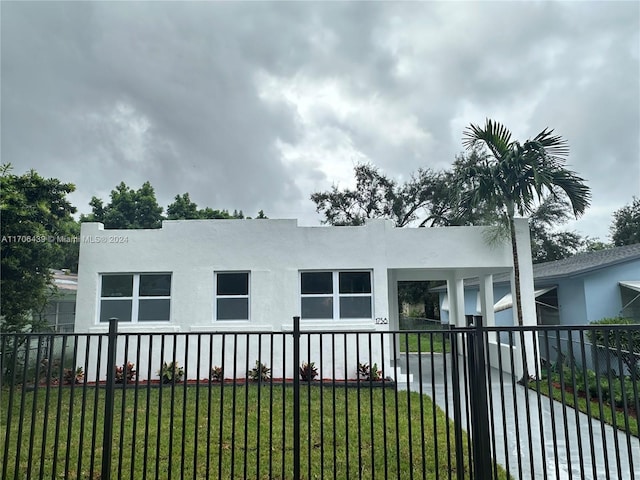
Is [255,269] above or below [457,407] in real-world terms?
above

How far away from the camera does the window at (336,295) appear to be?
393 inches

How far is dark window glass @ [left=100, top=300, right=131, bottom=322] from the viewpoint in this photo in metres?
10.0

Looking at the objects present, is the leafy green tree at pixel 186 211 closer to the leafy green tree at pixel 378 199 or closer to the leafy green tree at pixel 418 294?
the leafy green tree at pixel 378 199

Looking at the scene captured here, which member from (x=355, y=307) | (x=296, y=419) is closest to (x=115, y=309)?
(x=355, y=307)

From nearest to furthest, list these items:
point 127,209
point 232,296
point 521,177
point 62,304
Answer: point 521,177
point 232,296
point 62,304
point 127,209

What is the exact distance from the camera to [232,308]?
33.1 feet

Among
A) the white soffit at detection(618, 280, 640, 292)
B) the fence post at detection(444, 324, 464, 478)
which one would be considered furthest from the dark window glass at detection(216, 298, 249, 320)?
the white soffit at detection(618, 280, 640, 292)

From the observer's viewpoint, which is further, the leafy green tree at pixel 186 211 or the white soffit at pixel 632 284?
the leafy green tree at pixel 186 211

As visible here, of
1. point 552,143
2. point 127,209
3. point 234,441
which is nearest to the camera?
point 234,441

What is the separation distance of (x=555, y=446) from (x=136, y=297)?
9.67 m

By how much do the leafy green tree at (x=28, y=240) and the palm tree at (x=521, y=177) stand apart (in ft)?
36.4

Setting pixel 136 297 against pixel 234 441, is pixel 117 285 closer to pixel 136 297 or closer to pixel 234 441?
pixel 136 297

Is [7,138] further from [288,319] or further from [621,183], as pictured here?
[621,183]

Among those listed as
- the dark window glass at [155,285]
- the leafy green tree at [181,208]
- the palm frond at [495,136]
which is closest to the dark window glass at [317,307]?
the dark window glass at [155,285]
